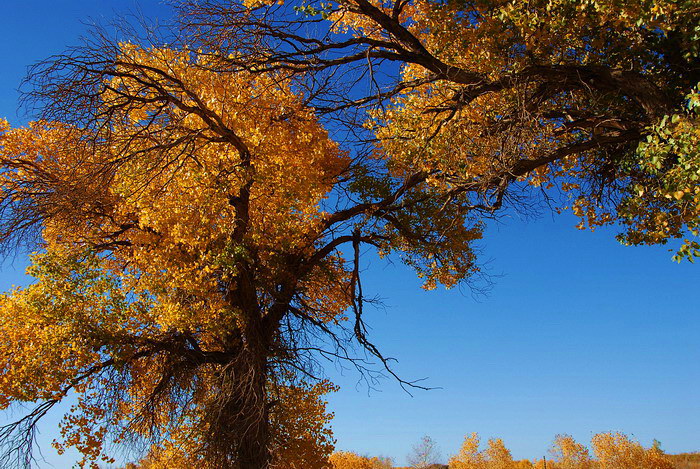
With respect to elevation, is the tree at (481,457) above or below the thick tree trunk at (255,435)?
above

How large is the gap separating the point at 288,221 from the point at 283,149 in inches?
60.4

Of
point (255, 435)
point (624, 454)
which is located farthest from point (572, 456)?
point (255, 435)

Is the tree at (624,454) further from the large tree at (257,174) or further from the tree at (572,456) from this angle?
the large tree at (257,174)

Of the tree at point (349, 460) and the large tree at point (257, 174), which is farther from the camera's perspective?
the tree at point (349, 460)

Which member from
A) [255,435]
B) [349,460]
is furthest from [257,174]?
[349,460]

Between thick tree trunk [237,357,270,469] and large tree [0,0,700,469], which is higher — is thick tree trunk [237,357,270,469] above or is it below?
below

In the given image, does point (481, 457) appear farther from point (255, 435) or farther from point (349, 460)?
point (255, 435)

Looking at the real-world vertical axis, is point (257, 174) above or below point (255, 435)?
above

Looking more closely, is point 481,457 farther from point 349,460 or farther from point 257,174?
point 257,174

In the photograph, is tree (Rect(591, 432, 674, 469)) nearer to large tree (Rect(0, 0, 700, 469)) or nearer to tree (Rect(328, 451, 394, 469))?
tree (Rect(328, 451, 394, 469))

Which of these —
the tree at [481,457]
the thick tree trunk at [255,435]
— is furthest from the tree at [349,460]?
the thick tree trunk at [255,435]

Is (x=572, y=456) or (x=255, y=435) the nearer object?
(x=255, y=435)

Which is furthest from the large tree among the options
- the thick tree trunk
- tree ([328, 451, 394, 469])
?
tree ([328, 451, 394, 469])

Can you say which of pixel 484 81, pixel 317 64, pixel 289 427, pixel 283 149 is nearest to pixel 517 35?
pixel 484 81
